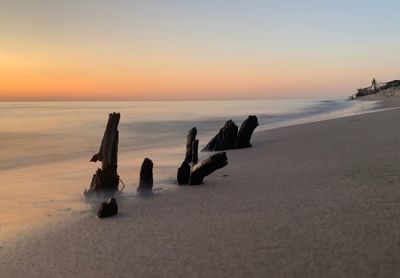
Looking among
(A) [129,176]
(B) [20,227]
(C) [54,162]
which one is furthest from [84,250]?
(C) [54,162]

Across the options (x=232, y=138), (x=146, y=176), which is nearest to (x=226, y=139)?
(x=232, y=138)

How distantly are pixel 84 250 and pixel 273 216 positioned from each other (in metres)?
1.63

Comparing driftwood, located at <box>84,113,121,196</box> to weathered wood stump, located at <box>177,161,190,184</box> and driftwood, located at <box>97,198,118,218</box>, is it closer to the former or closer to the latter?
weathered wood stump, located at <box>177,161,190,184</box>

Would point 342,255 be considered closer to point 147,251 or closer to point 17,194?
point 147,251

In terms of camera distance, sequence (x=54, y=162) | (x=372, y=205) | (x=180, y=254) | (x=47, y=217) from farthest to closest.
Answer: (x=54, y=162) → (x=47, y=217) → (x=372, y=205) → (x=180, y=254)

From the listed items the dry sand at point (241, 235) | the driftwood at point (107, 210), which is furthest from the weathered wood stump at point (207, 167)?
the driftwood at point (107, 210)

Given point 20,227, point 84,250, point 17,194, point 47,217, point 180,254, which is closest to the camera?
point 180,254

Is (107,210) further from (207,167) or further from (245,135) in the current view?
(245,135)

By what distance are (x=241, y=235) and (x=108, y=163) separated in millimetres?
3099

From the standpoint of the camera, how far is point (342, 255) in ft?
9.20

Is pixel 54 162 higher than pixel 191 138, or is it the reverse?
pixel 191 138

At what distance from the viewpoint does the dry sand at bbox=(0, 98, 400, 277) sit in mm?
2818

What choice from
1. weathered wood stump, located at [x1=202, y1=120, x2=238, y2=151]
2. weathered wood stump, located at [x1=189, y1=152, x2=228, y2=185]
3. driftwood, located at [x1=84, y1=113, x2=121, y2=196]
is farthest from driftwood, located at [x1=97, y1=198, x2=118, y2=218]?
weathered wood stump, located at [x1=202, y1=120, x2=238, y2=151]

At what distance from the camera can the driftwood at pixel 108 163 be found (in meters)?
5.98
